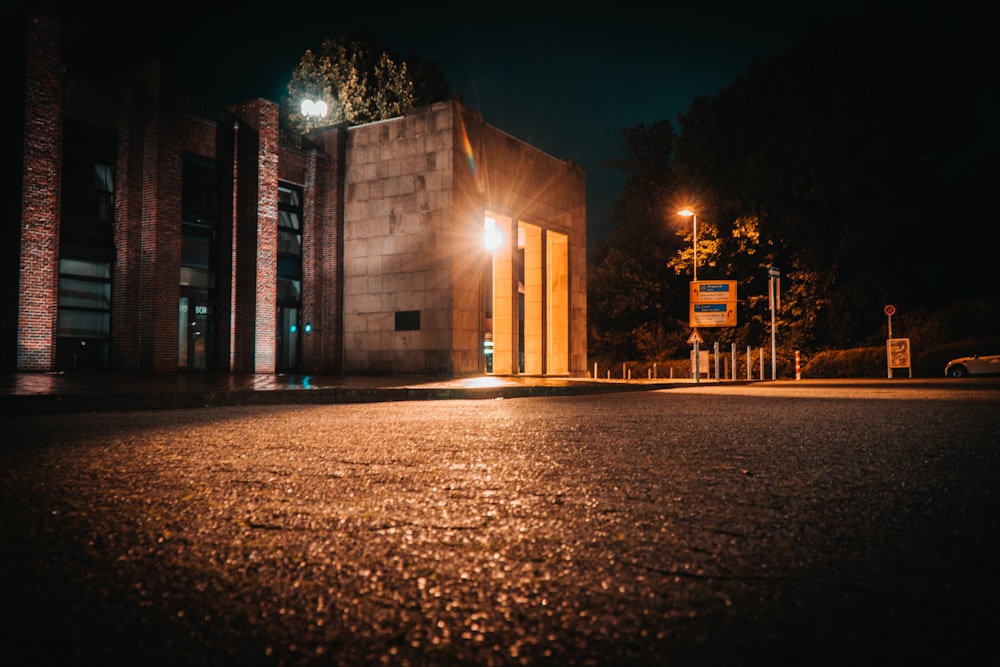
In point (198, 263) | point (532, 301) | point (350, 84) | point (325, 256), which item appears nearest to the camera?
point (198, 263)

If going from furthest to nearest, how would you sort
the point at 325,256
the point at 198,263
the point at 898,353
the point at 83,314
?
the point at 325,256 < the point at 898,353 < the point at 198,263 < the point at 83,314

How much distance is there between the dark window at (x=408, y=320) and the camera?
28656mm

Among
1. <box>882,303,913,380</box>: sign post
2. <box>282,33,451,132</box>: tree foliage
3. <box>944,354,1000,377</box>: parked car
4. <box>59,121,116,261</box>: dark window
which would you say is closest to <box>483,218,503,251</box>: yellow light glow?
<box>282,33,451,132</box>: tree foliage

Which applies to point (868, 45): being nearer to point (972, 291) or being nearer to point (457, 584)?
point (972, 291)

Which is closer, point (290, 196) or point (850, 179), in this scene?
point (290, 196)

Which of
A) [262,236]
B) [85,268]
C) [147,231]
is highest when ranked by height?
[262,236]

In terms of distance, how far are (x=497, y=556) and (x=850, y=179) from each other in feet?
119

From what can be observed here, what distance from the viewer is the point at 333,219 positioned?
30453 mm

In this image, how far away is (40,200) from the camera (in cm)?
2150

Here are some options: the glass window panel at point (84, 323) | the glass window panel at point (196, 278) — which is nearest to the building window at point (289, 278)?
the glass window panel at point (196, 278)

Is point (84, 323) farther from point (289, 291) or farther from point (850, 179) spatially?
point (850, 179)

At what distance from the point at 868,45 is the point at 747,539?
39.6m

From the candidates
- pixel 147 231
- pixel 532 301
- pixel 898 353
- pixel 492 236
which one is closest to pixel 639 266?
pixel 532 301

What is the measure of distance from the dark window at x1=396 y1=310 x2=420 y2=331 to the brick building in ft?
0.22
